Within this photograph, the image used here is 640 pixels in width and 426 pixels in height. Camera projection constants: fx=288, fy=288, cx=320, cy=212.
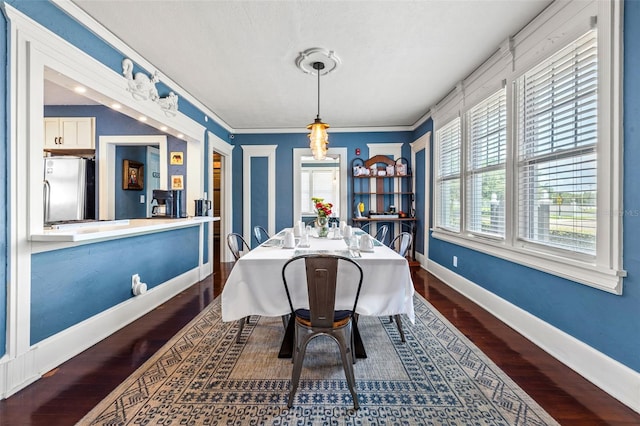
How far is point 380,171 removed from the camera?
217 inches

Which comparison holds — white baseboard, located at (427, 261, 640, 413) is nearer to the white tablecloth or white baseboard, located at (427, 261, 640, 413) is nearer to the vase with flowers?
the white tablecloth

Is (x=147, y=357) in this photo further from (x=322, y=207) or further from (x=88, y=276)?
(x=322, y=207)

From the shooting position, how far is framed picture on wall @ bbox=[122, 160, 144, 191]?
4320mm

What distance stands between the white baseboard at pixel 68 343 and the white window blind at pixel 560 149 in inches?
145

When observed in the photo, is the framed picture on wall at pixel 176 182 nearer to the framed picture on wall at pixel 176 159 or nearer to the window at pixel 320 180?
the framed picture on wall at pixel 176 159

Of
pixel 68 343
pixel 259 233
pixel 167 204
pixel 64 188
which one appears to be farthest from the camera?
pixel 259 233

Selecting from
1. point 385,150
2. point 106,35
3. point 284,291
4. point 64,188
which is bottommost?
point 284,291

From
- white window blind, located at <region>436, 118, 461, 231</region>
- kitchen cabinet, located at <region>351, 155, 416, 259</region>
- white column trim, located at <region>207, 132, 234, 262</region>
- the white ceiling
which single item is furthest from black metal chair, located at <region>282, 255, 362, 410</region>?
white column trim, located at <region>207, 132, 234, 262</region>

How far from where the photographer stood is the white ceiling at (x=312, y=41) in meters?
2.18

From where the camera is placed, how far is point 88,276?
7.67ft

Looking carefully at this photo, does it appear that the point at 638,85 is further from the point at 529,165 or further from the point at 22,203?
the point at 22,203

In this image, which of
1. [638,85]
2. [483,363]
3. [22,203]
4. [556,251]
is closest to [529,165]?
[556,251]

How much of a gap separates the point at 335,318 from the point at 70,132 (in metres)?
4.44

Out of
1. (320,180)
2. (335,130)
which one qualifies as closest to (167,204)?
(335,130)
